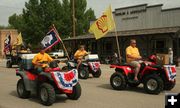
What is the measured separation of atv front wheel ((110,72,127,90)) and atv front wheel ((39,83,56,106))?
344cm

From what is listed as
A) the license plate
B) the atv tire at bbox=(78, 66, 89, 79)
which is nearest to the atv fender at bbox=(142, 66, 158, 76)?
the license plate

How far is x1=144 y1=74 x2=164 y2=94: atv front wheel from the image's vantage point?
1053cm

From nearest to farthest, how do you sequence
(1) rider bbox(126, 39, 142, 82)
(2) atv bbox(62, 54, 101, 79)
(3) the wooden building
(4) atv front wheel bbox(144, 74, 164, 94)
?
(4) atv front wheel bbox(144, 74, 164, 94), (1) rider bbox(126, 39, 142, 82), (2) atv bbox(62, 54, 101, 79), (3) the wooden building

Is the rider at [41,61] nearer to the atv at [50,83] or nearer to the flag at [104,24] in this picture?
the atv at [50,83]

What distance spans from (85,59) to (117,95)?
638 cm

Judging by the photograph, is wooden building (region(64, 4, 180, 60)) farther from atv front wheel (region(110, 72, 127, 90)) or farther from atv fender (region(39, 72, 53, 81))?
atv fender (region(39, 72, 53, 81))

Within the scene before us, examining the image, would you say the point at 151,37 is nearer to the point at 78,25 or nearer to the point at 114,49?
the point at 114,49

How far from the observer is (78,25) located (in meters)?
60.2

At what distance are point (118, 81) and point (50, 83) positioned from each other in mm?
3406

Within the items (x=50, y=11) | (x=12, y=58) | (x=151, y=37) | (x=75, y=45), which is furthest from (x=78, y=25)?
(x=12, y=58)

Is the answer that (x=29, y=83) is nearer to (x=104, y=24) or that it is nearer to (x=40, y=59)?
(x=40, y=59)

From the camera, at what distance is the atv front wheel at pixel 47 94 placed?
8.73 meters

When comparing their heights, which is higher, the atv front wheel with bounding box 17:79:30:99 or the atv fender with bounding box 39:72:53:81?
the atv fender with bounding box 39:72:53:81

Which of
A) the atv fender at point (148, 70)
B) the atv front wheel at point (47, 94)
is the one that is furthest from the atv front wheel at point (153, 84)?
the atv front wheel at point (47, 94)
